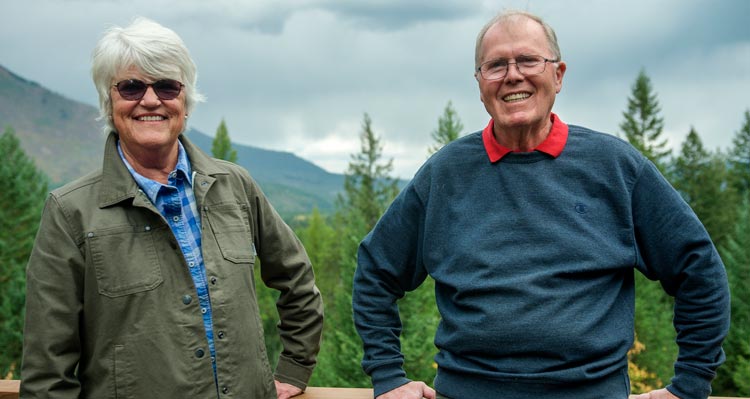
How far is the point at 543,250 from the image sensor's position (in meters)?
2.21

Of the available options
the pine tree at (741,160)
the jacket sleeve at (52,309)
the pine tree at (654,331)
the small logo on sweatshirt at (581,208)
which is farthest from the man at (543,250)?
the pine tree at (741,160)

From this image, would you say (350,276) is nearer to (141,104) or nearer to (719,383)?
(719,383)

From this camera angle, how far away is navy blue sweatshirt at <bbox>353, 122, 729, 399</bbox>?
2.17 m

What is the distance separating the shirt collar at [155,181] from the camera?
7.63 ft

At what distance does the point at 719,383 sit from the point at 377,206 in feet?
49.2

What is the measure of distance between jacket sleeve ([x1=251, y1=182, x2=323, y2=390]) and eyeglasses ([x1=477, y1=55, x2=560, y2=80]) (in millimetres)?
868

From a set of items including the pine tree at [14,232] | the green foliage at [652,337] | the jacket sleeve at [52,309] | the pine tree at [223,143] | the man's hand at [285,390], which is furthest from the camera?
the pine tree at [223,143]

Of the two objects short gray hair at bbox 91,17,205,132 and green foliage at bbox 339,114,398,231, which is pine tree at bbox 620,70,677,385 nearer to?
green foliage at bbox 339,114,398,231

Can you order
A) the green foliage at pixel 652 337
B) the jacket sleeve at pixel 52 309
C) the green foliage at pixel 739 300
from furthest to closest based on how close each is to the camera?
the green foliage at pixel 652 337 < the green foliage at pixel 739 300 < the jacket sleeve at pixel 52 309

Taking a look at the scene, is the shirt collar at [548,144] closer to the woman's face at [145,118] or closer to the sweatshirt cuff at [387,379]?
the sweatshirt cuff at [387,379]

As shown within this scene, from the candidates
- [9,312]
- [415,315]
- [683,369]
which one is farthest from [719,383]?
[683,369]

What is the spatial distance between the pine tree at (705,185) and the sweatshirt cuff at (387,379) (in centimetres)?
3626

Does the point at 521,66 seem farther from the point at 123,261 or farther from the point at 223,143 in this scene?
the point at 223,143

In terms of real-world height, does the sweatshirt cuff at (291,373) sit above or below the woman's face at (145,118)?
below
